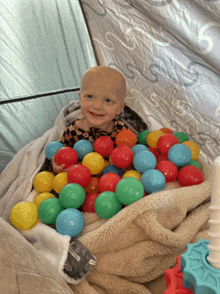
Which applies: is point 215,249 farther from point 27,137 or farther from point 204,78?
point 27,137

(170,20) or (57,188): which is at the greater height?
(170,20)

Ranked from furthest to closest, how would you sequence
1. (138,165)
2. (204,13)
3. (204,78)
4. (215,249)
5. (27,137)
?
Result: (27,137), (138,165), (204,78), (204,13), (215,249)

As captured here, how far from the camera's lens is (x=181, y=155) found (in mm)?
1000

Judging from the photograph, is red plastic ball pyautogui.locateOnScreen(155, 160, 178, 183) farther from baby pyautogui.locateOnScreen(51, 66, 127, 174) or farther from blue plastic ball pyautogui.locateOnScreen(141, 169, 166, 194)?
baby pyautogui.locateOnScreen(51, 66, 127, 174)

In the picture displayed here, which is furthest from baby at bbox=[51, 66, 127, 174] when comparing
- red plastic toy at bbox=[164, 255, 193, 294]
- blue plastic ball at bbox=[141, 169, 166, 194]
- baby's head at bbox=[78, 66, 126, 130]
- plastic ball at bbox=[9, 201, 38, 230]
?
red plastic toy at bbox=[164, 255, 193, 294]

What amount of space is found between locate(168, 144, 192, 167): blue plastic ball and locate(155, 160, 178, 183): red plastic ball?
1.1 inches

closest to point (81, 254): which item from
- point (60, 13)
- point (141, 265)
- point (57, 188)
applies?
point (141, 265)

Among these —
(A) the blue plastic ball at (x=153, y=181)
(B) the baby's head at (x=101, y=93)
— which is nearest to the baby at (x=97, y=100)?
(B) the baby's head at (x=101, y=93)

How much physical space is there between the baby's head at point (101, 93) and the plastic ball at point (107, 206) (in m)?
0.41

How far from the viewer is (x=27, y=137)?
133 cm

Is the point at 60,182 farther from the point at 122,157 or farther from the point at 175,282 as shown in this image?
the point at 175,282

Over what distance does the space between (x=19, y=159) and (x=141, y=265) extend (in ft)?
2.37

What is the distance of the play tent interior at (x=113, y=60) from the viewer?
0.81 metres

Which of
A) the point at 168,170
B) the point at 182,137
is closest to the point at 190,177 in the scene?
the point at 168,170
